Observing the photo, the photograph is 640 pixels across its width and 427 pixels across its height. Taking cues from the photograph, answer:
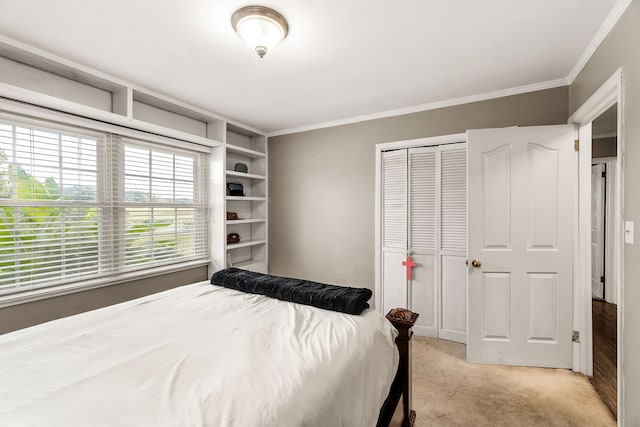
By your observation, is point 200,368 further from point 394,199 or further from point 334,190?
point 334,190

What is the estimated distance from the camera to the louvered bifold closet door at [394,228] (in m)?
3.23

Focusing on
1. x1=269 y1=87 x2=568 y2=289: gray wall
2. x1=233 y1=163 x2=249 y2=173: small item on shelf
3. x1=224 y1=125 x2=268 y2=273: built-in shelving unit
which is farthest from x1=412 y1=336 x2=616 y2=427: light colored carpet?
x1=233 y1=163 x2=249 y2=173: small item on shelf

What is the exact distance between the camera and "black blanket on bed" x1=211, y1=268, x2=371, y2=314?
1.66 metres

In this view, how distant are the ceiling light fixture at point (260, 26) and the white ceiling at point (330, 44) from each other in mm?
39

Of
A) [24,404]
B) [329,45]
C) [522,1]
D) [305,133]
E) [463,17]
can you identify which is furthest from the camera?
[305,133]

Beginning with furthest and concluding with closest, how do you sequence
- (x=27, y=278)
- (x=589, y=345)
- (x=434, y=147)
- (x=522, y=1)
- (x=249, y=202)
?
(x=249, y=202)
(x=434, y=147)
(x=589, y=345)
(x=27, y=278)
(x=522, y=1)

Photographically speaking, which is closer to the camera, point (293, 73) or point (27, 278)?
point (27, 278)

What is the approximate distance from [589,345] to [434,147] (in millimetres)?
2145

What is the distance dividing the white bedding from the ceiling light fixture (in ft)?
5.22

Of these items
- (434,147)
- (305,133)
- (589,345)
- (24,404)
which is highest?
(305,133)

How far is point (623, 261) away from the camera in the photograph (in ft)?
5.31

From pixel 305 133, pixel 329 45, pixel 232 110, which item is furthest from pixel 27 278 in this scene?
pixel 305 133

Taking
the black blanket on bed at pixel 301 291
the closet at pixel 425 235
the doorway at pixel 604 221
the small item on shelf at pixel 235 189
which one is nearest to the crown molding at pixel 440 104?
the closet at pixel 425 235

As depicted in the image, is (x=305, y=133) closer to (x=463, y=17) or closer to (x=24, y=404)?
(x=463, y=17)
